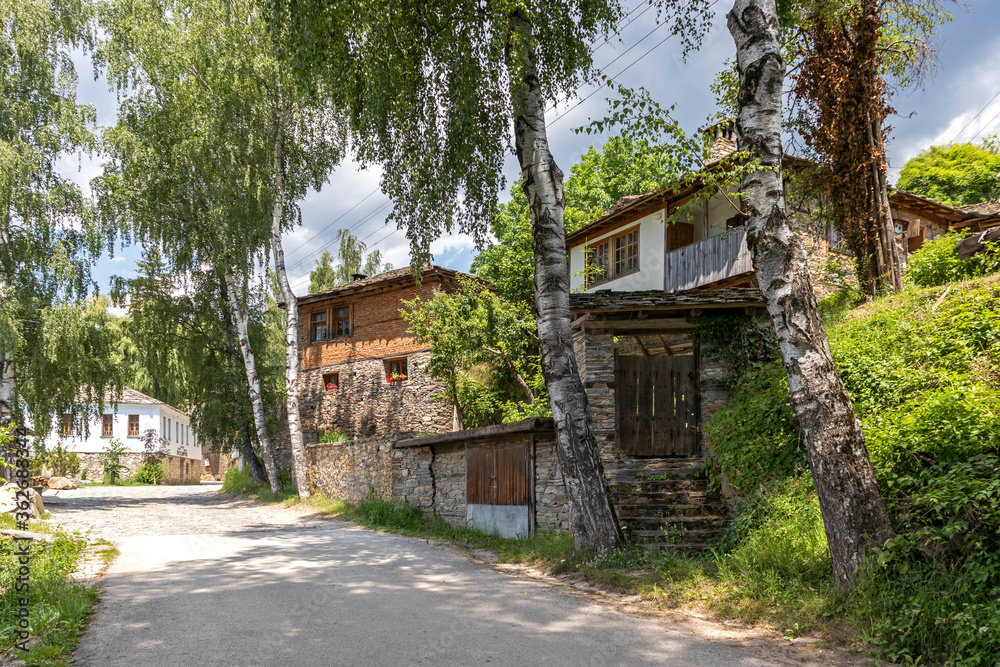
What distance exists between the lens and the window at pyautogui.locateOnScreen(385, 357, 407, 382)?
980 inches

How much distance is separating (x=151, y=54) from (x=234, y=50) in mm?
2494

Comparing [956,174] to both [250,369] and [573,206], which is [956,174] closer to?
[573,206]

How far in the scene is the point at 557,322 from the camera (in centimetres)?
888

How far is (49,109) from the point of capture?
59.0ft

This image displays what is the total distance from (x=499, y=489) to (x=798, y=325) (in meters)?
Result: 7.40

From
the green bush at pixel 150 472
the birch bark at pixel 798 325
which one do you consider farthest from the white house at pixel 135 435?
the birch bark at pixel 798 325

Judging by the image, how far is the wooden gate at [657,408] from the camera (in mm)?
12836

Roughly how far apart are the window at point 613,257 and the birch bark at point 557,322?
11.0 m

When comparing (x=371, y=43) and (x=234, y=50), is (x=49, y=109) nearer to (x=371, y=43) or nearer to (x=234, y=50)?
(x=234, y=50)

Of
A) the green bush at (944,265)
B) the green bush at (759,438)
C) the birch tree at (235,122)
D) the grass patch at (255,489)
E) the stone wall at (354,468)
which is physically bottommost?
the grass patch at (255,489)

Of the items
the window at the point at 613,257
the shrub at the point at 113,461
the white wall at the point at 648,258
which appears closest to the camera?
the white wall at the point at 648,258

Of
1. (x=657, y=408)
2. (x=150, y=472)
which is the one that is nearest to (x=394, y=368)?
A: (x=657, y=408)

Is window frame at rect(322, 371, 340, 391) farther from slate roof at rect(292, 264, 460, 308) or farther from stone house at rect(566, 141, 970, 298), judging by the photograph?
stone house at rect(566, 141, 970, 298)

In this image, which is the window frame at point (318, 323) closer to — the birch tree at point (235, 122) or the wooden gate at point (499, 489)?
the birch tree at point (235, 122)
